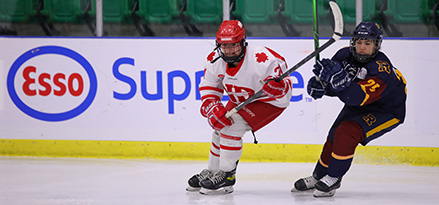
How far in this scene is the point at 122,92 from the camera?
5230mm

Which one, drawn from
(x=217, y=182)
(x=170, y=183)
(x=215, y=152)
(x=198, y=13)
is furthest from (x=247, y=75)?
(x=198, y=13)

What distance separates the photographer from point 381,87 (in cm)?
337

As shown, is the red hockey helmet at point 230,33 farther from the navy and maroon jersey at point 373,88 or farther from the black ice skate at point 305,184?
the black ice skate at point 305,184

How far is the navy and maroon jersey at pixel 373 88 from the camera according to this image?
10.9 feet

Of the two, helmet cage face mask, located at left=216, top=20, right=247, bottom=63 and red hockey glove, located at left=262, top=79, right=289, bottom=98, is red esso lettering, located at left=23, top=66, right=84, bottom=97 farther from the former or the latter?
red hockey glove, located at left=262, top=79, right=289, bottom=98

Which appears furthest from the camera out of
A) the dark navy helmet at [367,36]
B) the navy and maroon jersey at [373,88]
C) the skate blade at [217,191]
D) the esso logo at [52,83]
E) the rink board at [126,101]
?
the esso logo at [52,83]

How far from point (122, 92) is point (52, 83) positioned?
59cm

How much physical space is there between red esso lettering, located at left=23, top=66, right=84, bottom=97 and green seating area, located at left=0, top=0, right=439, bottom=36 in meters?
0.46

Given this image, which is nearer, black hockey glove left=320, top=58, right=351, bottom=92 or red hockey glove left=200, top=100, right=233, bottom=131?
black hockey glove left=320, top=58, right=351, bottom=92

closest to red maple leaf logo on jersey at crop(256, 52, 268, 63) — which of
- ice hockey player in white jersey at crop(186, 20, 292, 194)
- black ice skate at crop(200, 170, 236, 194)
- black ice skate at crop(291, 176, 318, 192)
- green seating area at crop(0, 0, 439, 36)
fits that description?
ice hockey player in white jersey at crop(186, 20, 292, 194)

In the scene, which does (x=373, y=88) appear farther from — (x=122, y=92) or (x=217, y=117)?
(x=122, y=92)

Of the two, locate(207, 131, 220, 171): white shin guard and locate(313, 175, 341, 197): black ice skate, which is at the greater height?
locate(207, 131, 220, 171): white shin guard

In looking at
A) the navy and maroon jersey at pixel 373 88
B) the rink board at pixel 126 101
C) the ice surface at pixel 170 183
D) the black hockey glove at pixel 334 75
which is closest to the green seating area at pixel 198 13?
the rink board at pixel 126 101

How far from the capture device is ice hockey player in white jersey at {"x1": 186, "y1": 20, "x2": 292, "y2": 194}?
351 cm
